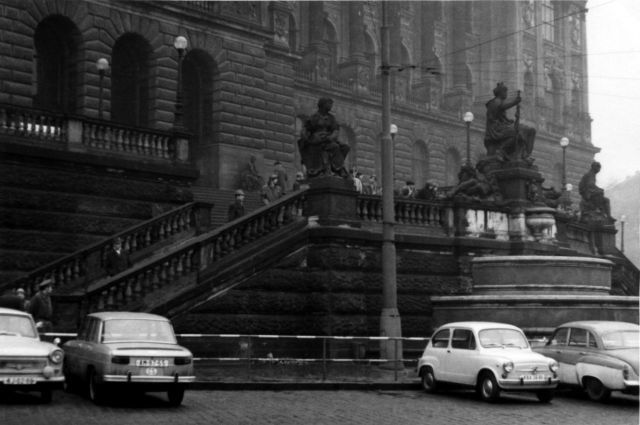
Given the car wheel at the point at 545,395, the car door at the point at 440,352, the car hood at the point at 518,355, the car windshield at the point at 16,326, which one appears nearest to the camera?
the car windshield at the point at 16,326

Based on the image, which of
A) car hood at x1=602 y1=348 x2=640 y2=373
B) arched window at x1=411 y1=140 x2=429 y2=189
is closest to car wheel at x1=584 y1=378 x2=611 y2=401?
car hood at x1=602 y1=348 x2=640 y2=373

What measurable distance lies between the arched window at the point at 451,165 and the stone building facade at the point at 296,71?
0.15 metres

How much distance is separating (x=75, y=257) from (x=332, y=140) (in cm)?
725

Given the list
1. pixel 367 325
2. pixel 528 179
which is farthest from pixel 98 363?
pixel 528 179

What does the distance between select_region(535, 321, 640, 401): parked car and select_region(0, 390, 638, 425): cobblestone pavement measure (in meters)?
0.38

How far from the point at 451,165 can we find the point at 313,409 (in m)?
53.8

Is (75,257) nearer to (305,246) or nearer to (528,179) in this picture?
(305,246)

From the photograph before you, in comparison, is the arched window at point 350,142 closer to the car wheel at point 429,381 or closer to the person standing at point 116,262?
the person standing at point 116,262

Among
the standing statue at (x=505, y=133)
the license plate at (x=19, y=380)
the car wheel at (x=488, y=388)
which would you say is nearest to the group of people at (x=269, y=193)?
the standing statue at (x=505, y=133)

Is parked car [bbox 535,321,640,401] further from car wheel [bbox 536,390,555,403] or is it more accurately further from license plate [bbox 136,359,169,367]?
license plate [bbox 136,359,169,367]

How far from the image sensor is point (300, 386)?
19.6 meters

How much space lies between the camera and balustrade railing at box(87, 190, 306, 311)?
70.6ft

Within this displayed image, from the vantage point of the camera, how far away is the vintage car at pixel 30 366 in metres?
15.4

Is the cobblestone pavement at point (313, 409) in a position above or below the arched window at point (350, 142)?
below
